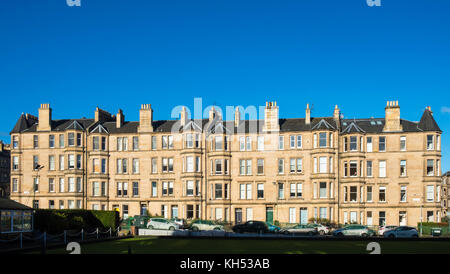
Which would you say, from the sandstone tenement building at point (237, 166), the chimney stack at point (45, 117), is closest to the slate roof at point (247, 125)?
the sandstone tenement building at point (237, 166)

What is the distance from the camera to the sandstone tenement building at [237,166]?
63656 millimetres

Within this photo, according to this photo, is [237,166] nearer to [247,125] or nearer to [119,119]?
[247,125]

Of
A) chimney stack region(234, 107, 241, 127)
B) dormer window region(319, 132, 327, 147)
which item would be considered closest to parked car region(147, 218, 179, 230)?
chimney stack region(234, 107, 241, 127)

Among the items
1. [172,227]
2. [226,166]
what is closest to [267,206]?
[226,166]

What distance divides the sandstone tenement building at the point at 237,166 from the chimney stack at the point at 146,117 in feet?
0.45

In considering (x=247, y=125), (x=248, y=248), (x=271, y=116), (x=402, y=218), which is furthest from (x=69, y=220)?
(x=402, y=218)

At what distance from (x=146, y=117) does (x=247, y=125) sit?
1390 cm

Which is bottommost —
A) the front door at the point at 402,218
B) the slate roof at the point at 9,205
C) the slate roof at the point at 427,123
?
the front door at the point at 402,218

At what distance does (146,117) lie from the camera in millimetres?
69250

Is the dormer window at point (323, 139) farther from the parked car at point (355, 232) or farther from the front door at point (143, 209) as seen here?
the front door at point (143, 209)

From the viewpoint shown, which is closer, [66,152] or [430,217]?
[430,217]

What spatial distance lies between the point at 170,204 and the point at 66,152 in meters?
16.1
